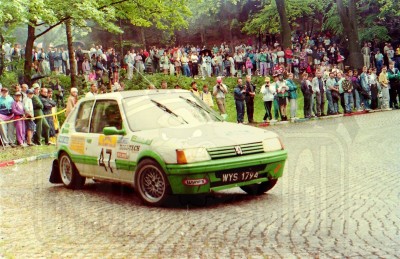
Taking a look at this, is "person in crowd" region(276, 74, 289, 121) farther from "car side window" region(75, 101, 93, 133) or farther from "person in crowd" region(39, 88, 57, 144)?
"car side window" region(75, 101, 93, 133)

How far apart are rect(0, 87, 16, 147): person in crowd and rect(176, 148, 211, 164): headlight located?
12118 millimetres

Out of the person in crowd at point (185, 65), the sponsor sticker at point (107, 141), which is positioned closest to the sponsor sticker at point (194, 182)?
the sponsor sticker at point (107, 141)

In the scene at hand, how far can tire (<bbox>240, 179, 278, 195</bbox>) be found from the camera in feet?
29.2

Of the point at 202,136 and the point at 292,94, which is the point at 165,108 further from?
the point at 292,94

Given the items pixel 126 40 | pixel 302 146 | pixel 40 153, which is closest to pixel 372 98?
pixel 302 146

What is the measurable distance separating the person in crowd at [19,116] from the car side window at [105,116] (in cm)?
929

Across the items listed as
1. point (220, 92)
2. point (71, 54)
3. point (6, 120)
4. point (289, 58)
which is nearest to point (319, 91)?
point (220, 92)

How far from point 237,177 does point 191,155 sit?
2.48 ft

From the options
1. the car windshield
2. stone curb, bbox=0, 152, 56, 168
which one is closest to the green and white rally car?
the car windshield

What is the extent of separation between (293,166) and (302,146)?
130 inches

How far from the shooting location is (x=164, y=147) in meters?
8.05

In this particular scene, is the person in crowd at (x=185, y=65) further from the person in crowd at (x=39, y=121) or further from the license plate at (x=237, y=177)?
the license plate at (x=237, y=177)

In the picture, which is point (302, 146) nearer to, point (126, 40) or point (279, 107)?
point (279, 107)

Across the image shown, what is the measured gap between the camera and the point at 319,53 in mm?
35906
